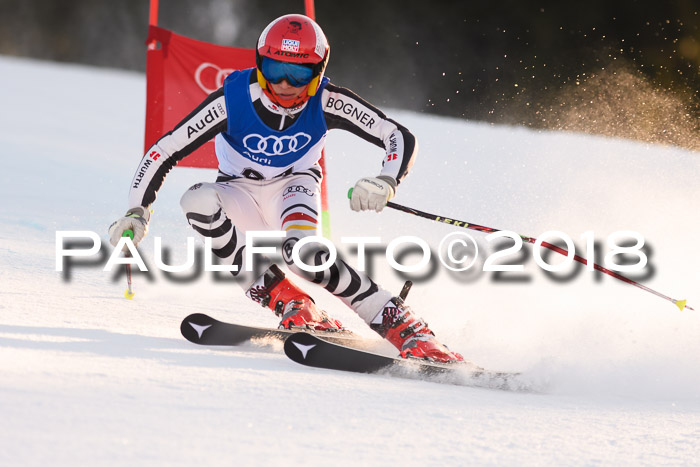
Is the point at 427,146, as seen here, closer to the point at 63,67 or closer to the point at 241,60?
the point at 241,60

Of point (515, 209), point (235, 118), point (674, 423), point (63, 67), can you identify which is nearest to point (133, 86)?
point (63, 67)

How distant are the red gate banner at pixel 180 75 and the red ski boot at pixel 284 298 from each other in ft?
6.21

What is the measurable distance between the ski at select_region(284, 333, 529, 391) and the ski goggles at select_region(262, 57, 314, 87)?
840 mm

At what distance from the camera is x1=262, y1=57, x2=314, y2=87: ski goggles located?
9.16ft

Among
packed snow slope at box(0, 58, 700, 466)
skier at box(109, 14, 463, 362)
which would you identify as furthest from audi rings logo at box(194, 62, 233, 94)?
skier at box(109, 14, 463, 362)

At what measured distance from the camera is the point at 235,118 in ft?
9.61

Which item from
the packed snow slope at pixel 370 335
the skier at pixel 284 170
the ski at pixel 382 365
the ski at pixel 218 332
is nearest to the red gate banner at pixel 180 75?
the packed snow slope at pixel 370 335

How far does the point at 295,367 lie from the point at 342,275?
0.44 m

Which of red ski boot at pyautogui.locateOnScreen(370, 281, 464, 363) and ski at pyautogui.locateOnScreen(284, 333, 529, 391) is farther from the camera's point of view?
red ski boot at pyautogui.locateOnScreen(370, 281, 464, 363)

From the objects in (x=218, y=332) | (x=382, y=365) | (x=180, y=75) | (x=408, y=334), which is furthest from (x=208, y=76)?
(x=382, y=365)

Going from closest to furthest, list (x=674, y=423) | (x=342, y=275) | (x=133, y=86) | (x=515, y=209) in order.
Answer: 1. (x=674, y=423)
2. (x=342, y=275)
3. (x=515, y=209)
4. (x=133, y=86)

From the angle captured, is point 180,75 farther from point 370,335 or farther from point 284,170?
point 370,335

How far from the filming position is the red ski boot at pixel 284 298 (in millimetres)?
2912

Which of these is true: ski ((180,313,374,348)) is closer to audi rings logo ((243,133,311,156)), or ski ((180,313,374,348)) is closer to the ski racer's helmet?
audi rings logo ((243,133,311,156))
